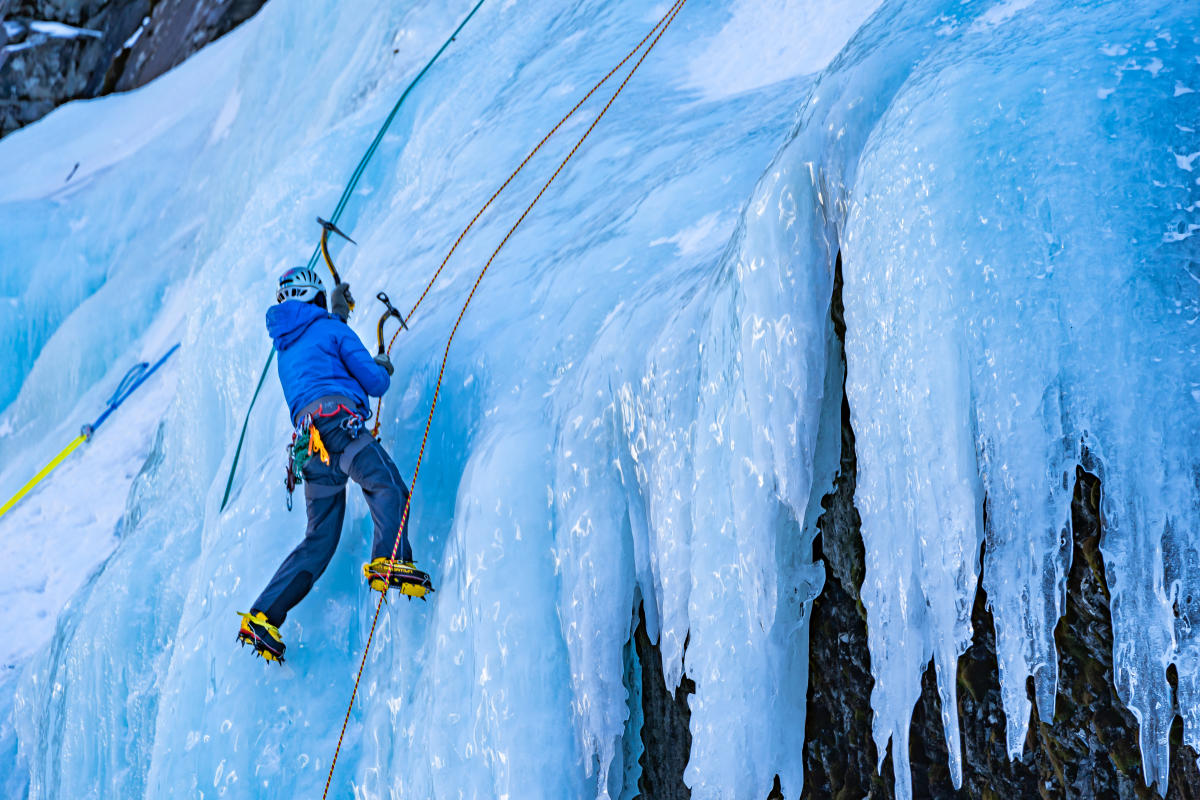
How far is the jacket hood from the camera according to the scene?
142 inches

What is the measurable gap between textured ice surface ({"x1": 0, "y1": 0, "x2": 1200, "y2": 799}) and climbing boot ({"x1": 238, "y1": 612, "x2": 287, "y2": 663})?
0.50 feet

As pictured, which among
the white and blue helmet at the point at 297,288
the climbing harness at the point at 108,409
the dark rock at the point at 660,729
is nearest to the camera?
the dark rock at the point at 660,729

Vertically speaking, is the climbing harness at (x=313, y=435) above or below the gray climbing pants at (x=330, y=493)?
above

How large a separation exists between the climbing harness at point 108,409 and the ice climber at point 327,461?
4324mm

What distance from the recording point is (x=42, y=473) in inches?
288

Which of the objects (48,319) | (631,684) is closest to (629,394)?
(631,684)

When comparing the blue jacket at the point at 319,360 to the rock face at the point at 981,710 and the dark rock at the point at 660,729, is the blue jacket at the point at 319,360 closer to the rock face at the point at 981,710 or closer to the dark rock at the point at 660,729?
the dark rock at the point at 660,729

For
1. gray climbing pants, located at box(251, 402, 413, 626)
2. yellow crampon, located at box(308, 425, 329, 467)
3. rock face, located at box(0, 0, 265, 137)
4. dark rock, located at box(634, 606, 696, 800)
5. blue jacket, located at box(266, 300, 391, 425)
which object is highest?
rock face, located at box(0, 0, 265, 137)

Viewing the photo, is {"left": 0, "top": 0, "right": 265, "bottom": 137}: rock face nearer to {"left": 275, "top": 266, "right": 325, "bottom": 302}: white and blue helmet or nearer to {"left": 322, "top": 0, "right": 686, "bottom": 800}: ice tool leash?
{"left": 322, "top": 0, "right": 686, "bottom": 800}: ice tool leash

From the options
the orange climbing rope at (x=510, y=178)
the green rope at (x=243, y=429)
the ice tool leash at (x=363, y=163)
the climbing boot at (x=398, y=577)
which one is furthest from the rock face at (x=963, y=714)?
the ice tool leash at (x=363, y=163)

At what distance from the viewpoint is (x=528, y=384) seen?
Answer: 3.42 metres

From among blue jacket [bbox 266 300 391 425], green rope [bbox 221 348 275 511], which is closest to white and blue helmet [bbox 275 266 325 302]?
blue jacket [bbox 266 300 391 425]

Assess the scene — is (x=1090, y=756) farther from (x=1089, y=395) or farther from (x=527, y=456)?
(x=527, y=456)

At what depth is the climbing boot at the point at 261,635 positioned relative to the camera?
323 cm
